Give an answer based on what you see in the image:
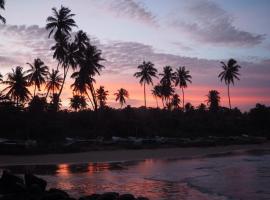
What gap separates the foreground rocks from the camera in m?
12.6

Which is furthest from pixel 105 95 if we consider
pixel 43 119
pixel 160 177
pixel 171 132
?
pixel 160 177

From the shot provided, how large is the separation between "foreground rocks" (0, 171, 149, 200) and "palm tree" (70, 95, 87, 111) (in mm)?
66136

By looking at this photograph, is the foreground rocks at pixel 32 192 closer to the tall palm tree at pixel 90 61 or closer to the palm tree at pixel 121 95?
the tall palm tree at pixel 90 61

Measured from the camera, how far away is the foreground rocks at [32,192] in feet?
41.3

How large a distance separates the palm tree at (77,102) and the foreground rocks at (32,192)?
6614 centimetres

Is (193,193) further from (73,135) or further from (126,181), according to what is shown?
(73,135)

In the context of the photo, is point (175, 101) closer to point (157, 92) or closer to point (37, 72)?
point (157, 92)

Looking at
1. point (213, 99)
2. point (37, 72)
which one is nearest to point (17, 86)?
point (37, 72)

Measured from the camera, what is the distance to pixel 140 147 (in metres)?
48.2

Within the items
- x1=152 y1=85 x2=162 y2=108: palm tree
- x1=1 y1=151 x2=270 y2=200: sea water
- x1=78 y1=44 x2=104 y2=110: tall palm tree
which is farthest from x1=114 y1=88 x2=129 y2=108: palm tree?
x1=1 y1=151 x2=270 y2=200: sea water

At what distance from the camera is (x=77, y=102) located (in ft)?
266

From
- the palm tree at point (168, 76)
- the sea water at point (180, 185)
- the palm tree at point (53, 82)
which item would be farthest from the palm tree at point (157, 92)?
the sea water at point (180, 185)

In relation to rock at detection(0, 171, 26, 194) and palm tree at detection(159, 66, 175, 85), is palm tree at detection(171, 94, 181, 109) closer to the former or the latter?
palm tree at detection(159, 66, 175, 85)

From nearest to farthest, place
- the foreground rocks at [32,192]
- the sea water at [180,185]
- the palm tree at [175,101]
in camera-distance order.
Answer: the foreground rocks at [32,192]
the sea water at [180,185]
the palm tree at [175,101]
